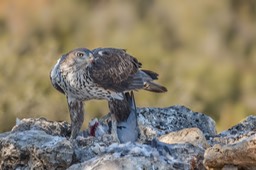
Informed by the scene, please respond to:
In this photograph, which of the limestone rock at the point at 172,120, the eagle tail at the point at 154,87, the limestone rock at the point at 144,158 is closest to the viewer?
the limestone rock at the point at 144,158

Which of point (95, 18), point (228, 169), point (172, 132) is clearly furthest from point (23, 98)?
point (95, 18)

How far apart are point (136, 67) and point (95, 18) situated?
26.9 metres

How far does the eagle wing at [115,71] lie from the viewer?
9.50 metres

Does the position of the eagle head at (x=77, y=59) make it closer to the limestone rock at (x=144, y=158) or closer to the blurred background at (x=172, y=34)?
the limestone rock at (x=144, y=158)

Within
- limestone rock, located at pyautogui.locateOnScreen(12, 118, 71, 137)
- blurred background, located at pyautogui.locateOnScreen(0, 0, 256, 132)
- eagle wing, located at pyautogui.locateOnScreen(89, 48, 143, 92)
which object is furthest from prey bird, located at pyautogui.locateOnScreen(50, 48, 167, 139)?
blurred background, located at pyautogui.locateOnScreen(0, 0, 256, 132)

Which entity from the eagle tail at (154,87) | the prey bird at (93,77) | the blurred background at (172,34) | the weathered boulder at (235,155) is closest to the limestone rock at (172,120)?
the prey bird at (93,77)

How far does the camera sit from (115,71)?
32.1ft

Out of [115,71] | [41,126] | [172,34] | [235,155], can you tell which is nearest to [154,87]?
[115,71]

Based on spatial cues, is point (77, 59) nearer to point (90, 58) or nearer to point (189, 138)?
point (90, 58)

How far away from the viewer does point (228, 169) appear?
271 inches

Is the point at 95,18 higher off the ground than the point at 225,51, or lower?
higher

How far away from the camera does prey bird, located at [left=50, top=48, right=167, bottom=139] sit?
361 inches

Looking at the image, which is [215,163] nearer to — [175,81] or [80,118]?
[80,118]

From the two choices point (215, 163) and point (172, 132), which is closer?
point (215, 163)
